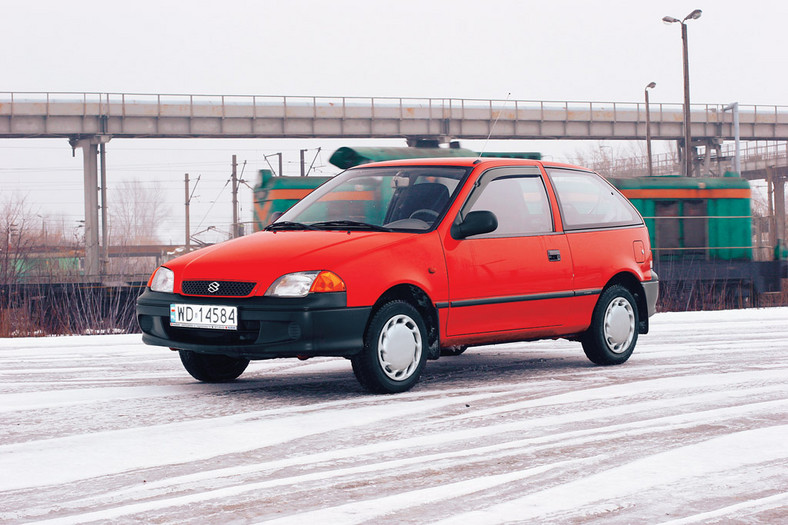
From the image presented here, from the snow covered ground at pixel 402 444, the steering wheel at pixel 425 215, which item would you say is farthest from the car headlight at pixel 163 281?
the steering wheel at pixel 425 215

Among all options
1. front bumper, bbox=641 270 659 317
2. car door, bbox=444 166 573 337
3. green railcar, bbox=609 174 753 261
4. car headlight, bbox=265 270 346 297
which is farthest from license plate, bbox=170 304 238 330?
green railcar, bbox=609 174 753 261

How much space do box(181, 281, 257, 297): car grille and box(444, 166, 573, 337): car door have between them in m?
1.47

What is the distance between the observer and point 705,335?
1102 cm

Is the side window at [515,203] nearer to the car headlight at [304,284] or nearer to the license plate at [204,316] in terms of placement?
the car headlight at [304,284]

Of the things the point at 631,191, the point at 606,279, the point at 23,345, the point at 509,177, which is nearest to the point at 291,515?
the point at 509,177

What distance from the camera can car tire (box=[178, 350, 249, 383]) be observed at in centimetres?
749

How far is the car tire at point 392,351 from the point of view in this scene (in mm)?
6543

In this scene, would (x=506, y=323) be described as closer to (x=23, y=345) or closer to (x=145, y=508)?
(x=145, y=508)

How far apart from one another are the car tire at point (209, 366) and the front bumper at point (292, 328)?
931mm

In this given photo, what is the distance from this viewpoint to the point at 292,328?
6.29 meters

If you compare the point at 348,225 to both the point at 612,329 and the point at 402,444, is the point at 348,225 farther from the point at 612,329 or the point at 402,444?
the point at 612,329

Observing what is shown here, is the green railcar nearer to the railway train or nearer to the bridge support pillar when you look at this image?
the railway train

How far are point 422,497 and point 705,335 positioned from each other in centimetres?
770

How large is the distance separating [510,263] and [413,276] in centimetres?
105
